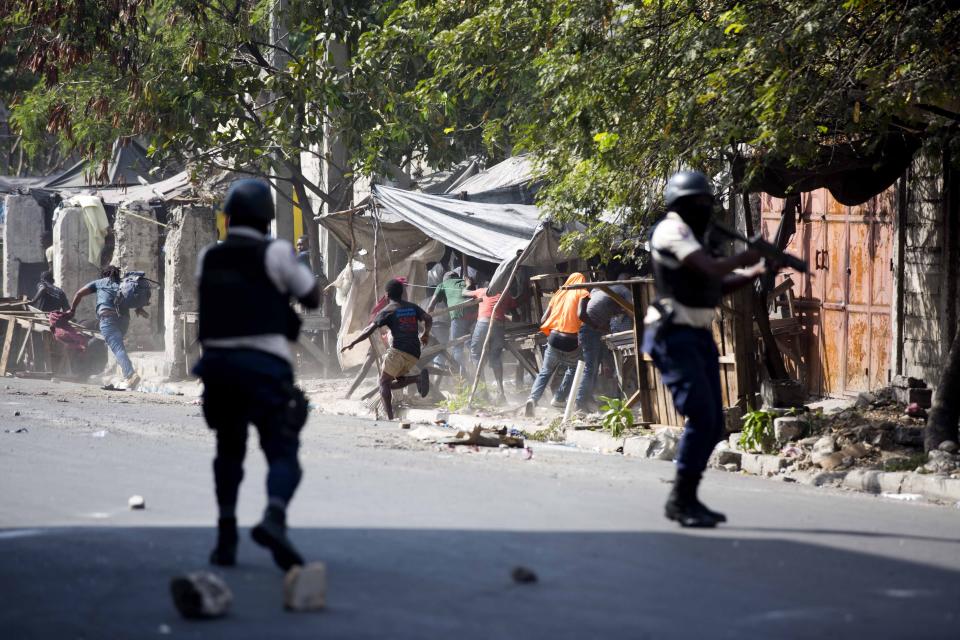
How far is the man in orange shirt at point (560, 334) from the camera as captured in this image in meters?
14.5

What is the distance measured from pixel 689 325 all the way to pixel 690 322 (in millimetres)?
16

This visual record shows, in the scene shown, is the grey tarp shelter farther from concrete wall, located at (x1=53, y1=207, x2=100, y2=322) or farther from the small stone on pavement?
the small stone on pavement

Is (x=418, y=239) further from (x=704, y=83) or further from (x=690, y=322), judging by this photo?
(x=690, y=322)

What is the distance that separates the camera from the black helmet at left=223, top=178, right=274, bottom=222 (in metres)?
5.19

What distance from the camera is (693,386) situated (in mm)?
6320

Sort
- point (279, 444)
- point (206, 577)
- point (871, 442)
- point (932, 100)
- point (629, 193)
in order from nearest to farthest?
point (206, 577) < point (279, 444) < point (932, 100) < point (871, 442) < point (629, 193)

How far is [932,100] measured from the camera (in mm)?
9094

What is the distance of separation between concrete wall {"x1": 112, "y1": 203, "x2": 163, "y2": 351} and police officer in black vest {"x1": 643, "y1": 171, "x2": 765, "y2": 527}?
62.1ft

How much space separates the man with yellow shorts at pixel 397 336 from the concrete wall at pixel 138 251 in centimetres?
1049

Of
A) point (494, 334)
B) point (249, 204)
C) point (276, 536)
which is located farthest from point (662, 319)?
point (494, 334)

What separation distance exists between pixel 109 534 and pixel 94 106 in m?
14.1

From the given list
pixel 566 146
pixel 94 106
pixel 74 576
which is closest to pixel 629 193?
pixel 566 146

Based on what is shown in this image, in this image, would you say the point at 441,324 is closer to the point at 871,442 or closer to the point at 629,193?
the point at 629,193

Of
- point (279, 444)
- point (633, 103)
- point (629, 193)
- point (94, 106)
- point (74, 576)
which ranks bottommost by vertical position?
point (74, 576)
